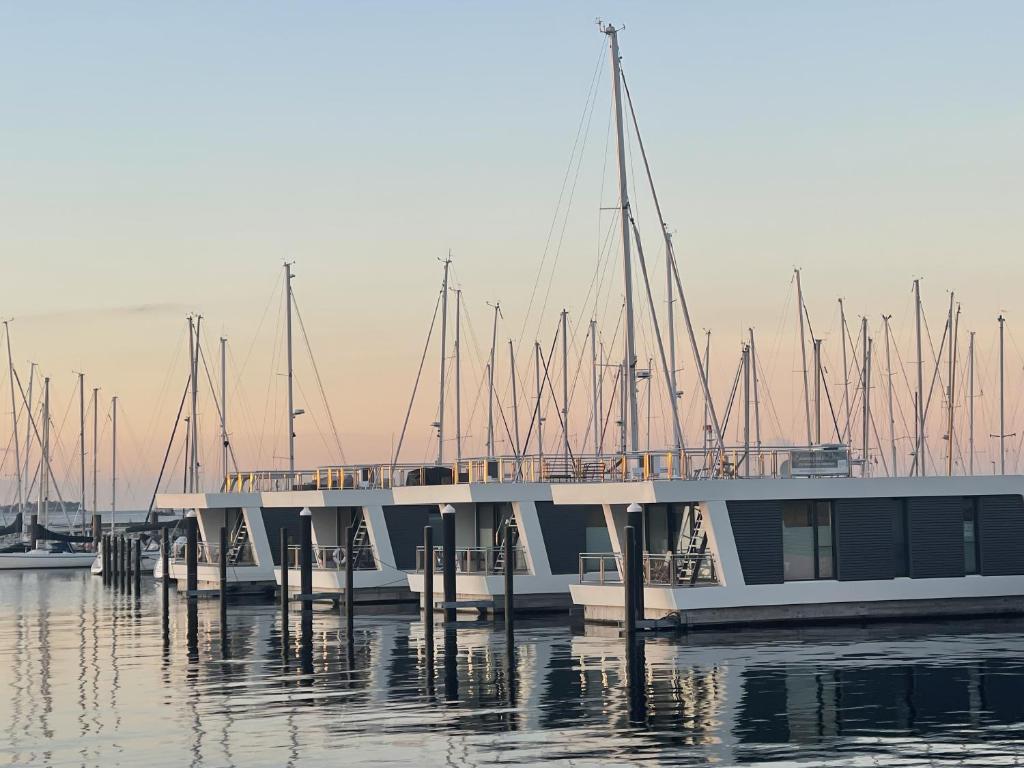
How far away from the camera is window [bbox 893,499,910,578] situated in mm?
43844

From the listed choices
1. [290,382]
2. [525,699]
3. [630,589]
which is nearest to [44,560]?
[290,382]

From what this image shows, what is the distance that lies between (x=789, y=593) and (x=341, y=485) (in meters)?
22.0

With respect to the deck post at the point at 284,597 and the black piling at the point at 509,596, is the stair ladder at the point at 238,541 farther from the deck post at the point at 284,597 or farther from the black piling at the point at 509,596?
the black piling at the point at 509,596

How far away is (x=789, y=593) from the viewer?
4222cm

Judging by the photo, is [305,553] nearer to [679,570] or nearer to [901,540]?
[679,570]

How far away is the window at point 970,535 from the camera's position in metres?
44.6

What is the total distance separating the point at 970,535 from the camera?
44688mm

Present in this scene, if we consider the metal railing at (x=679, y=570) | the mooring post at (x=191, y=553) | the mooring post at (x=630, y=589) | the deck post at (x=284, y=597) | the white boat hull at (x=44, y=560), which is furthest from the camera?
the white boat hull at (x=44, y=560)

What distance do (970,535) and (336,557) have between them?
71.5ft

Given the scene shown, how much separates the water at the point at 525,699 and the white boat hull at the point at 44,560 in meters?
58.5

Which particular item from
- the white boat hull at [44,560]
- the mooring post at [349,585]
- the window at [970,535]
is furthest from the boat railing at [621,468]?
the white boat hull at [44,560]

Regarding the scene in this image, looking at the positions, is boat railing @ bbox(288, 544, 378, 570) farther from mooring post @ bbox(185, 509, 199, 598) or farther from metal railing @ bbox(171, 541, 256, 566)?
metal railing @ bbox(171, 541, 256, 566)

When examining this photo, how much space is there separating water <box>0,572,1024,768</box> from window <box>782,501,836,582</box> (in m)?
1.91

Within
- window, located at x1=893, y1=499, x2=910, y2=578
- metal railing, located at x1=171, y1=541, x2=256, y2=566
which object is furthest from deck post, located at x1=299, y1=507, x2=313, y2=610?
window, located at x1=893, y1=499, x2=910, y2=578
